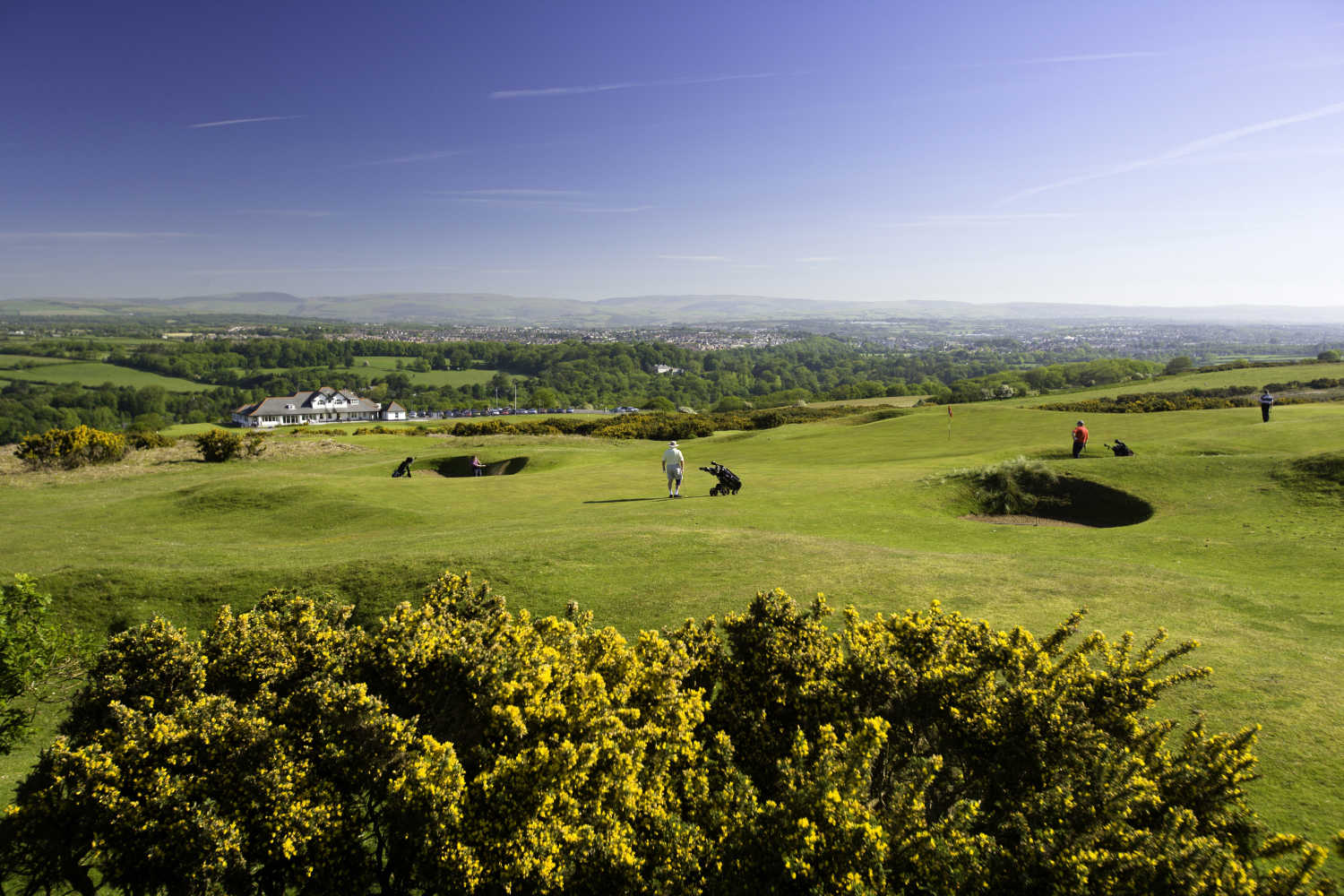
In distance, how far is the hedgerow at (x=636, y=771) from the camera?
5168 millimetres

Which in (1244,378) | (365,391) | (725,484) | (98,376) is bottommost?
(365,391)

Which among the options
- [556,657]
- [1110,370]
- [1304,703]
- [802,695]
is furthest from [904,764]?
[1110,370]

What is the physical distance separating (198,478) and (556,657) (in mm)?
32328

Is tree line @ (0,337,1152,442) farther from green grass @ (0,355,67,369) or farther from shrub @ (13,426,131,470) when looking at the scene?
shrub @ (13,426,131,470)

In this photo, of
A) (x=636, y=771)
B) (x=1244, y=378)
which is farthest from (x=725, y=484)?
(x=1244, y=378)

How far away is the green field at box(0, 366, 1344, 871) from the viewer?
31.3ft

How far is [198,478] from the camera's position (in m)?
31.1

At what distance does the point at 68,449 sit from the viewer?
34.7 m

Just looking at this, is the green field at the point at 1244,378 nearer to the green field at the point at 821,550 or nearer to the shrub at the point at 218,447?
the green field at the point at 821,550

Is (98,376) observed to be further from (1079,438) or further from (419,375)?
(1079,438)

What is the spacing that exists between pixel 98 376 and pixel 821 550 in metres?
203

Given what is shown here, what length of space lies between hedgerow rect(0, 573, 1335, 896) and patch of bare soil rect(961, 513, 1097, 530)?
13176mm

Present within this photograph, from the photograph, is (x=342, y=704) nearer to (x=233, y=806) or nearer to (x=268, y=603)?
(x=233, y=806)

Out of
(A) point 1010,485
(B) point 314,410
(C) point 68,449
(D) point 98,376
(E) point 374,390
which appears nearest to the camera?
(A) point 1010,485
